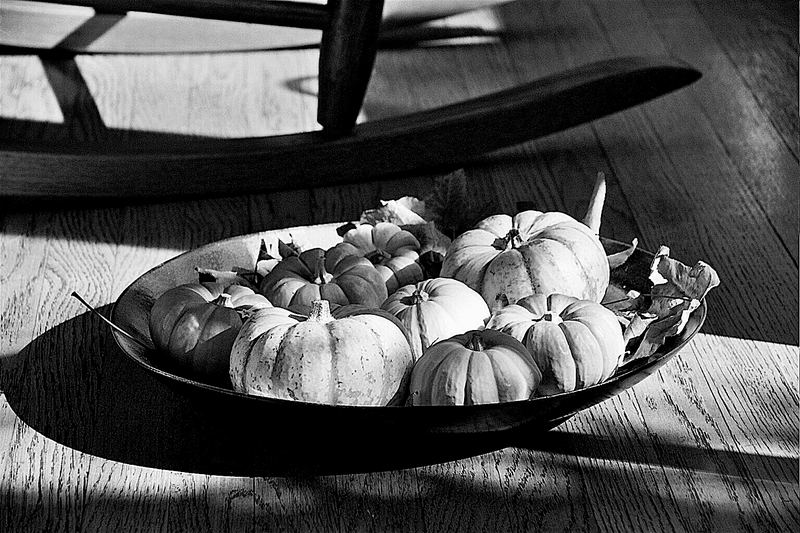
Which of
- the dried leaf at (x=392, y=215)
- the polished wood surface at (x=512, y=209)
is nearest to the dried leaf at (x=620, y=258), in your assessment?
the polished wood surface at (x=512, y=209)

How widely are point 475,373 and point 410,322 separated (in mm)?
111

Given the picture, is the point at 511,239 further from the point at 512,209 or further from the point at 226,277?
the point at 512,209

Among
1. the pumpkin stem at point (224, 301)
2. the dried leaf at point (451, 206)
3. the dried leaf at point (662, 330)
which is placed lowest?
the dried leaf at point (662, 330)

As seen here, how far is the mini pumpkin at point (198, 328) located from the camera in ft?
3.55

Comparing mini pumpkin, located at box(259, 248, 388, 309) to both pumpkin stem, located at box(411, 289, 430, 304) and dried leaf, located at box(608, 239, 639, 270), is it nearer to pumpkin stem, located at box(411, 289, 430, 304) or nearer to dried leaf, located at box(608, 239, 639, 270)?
pumpkin stem, located at box(411, 289, 430, 304)

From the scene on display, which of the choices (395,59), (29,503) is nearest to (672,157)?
(395,59)

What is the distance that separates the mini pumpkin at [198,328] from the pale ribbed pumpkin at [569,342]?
26 centimetres

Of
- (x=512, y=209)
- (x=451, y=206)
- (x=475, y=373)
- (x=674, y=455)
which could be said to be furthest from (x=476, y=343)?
(x=512, y=209)

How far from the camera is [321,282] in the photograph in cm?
116

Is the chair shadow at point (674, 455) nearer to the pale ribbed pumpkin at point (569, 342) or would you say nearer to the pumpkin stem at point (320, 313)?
the pale ribbed pumpkin at point (569, 342)

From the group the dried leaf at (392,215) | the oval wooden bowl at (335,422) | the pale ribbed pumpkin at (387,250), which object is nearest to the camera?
the oval wooden bowl at (335,422)

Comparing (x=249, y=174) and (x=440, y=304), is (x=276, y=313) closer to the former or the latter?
(x=440, y=304)

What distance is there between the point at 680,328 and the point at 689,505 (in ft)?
0.63

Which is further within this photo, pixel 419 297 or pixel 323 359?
pixel 419 297
